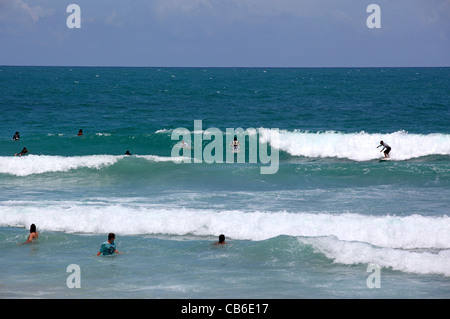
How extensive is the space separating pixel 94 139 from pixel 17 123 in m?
10.2

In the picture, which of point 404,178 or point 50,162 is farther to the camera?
point 50,162

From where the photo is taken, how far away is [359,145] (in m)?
31.8

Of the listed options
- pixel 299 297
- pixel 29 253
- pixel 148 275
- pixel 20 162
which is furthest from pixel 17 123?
pixel 299 297

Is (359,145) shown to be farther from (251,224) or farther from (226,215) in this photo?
(251,224)

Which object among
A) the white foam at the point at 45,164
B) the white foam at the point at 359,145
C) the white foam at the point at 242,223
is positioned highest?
the white foam at the point at 359,145

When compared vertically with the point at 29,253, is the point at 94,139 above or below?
above

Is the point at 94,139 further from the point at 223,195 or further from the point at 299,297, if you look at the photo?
the point at 299,297

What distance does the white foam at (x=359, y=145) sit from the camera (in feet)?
100

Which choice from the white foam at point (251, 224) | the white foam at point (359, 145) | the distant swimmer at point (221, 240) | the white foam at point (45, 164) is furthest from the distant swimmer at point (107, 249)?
the white foam at point (359, 145)

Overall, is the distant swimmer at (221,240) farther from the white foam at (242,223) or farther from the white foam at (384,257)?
the white foam at (384,257)

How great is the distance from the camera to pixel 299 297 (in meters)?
11.5

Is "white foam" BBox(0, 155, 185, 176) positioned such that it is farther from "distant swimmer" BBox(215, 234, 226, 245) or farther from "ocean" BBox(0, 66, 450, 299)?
"distant swimmer" BBox(215, 234, 226, 245)

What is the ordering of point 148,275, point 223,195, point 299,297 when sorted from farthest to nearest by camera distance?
1. point 223,195
2. point 148,275
3. point 299,297

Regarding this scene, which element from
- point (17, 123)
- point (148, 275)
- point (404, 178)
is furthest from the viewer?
point (17, 123)
